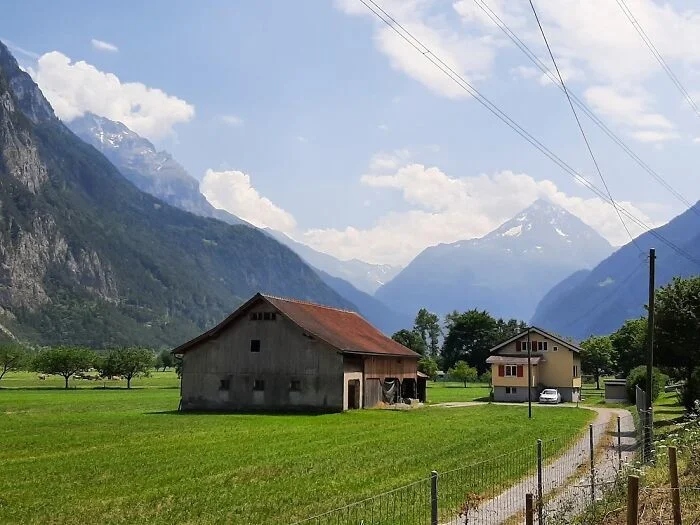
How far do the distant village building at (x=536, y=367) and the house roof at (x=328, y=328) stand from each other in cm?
1428

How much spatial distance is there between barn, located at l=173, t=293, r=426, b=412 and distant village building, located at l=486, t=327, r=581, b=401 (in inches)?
888

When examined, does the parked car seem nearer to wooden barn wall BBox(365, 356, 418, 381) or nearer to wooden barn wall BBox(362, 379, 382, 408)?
wooden barn wall BBox(365, 356, 418, 381)

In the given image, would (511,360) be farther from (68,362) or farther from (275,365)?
(68,362)

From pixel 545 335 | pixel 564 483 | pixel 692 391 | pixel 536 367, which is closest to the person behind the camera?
pixel 564 483

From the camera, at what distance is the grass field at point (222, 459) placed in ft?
55.3

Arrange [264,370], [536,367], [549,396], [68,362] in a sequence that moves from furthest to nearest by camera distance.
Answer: [68,362], [536,367], [549,396], [264,370]

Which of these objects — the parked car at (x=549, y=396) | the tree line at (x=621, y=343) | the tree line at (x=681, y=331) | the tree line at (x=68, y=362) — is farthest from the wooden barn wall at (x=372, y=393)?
the tree line at (x=68, y=362)

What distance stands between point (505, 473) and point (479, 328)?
10754 centimetres

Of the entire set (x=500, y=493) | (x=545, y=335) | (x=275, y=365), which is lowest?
(x=500, y=493)

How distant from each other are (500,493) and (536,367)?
2318 inches

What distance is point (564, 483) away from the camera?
1967cm

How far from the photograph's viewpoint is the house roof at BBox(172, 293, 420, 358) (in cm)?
5088

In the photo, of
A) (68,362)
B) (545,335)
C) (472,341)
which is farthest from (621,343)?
(68,362)

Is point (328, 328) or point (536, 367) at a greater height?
point (328, 328)
